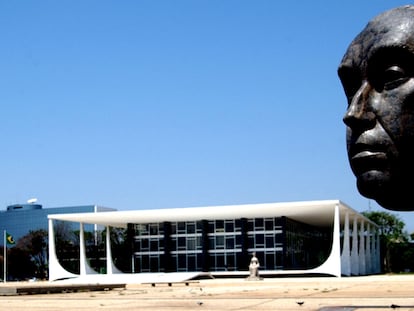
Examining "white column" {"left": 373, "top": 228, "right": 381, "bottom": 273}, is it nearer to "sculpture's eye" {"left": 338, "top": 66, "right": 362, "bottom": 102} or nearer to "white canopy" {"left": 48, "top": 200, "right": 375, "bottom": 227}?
"white canopy" {"left": 48, "top": 200, "right": 375, "bottom": 227}

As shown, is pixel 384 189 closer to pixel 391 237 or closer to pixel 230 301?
pixel 230 301

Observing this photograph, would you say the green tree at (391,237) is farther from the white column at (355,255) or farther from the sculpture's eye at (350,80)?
the sculpture's eye at (350,80)

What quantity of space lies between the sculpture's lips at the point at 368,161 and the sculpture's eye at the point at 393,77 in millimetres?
530

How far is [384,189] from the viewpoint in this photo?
551 cm

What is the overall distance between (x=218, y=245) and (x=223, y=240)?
0.69 metres

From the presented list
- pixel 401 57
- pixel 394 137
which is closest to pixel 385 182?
pixel 394 137

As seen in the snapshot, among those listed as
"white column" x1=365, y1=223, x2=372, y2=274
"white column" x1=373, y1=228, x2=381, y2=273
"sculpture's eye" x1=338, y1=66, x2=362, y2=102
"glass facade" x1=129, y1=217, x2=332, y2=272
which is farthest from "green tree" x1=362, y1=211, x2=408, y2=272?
"sculpture's eye" x1=338, y1=66, x2=362, y2=102

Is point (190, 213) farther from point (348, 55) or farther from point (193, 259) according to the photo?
point (348, 55)

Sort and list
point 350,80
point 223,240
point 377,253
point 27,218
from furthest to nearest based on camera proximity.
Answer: point 27,218, point 377,253, point 223,240, point 350,80

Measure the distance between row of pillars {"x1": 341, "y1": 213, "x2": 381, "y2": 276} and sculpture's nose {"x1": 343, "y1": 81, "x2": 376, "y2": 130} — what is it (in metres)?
48.8

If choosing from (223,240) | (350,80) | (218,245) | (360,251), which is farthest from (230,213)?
(350,80)

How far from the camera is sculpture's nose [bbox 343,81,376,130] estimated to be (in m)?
5.49

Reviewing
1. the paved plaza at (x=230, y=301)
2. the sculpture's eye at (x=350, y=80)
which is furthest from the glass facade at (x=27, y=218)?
the sculpture's eye at (x=350, y=80)

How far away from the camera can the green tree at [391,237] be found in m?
80.6
